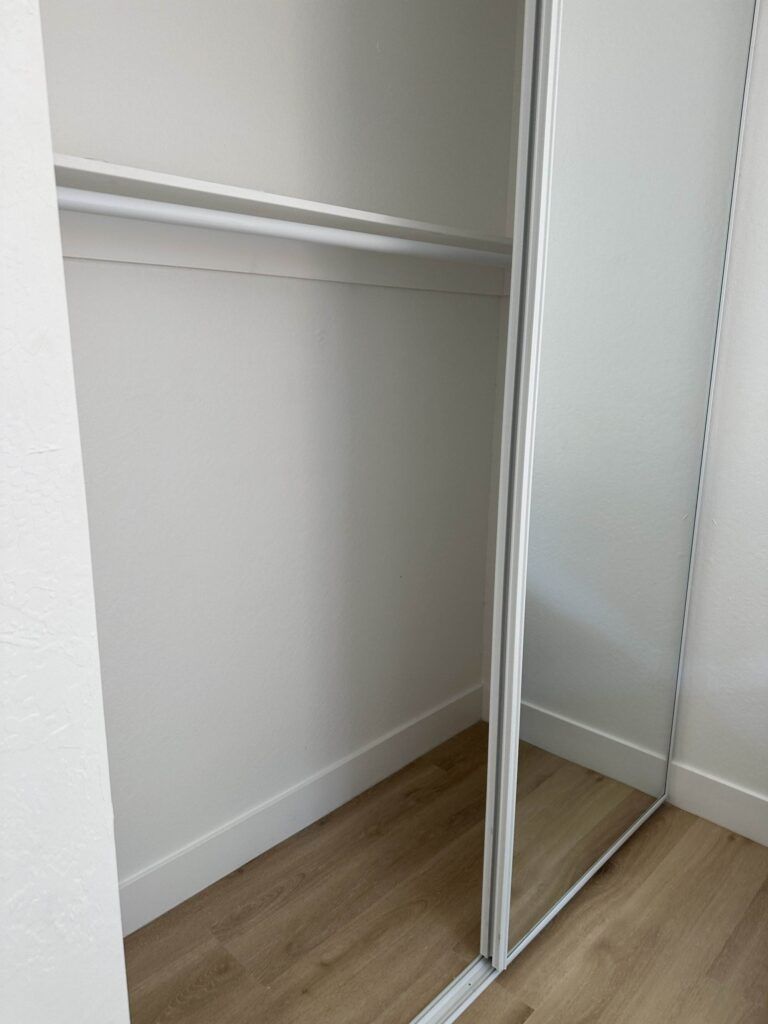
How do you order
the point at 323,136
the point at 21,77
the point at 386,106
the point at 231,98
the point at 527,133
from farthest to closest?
the point at 386,106, the point at 323,136, the point at 231,98, the point at 527,133, the point at 21,77

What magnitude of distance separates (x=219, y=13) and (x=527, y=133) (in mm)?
593

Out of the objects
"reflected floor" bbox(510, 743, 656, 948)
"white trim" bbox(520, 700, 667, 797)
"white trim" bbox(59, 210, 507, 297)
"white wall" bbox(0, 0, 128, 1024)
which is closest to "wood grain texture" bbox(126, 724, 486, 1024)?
"reflected floor" bbox(510, 743, 656, 948)

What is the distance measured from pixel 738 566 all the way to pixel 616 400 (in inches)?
21.4

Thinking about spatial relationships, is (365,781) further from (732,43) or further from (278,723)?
(732,43)

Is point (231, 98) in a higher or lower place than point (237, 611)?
higher

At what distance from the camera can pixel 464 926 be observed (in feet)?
5.16

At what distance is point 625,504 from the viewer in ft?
5.27

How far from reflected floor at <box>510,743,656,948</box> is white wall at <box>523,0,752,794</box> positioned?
0.24 feet

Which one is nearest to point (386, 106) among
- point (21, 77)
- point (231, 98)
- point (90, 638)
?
point (231, 98)

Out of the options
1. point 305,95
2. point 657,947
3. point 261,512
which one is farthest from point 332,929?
point 305,95

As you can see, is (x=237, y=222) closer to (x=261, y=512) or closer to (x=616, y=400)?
(x=261, y=512)

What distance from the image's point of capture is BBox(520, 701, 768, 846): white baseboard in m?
1.57

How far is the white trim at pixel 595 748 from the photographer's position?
141 cm

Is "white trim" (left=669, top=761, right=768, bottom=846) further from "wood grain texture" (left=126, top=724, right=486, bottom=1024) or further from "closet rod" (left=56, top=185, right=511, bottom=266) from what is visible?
"closet rod" (left=56, top=185, right=511, bottom=266)
